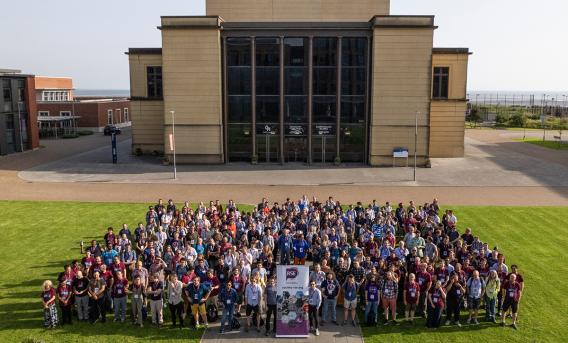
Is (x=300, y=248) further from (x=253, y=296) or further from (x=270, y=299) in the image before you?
(x=253, y=296)

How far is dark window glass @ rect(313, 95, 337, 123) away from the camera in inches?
1786

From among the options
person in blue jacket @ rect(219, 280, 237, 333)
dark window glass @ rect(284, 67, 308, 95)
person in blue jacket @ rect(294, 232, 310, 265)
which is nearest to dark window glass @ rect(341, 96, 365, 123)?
dark window glass @ rect(284, 67, 308, 95)

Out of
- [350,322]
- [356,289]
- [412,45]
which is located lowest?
[350,322]

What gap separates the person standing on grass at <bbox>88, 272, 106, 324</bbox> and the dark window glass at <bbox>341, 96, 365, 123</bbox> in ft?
109

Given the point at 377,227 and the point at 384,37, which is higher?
the point at 384,37

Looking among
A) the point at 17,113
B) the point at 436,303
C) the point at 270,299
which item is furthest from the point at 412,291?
the point at 17,113

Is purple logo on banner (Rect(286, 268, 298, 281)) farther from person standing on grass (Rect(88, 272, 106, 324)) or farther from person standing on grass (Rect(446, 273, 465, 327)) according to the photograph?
person standing on grass (Rect(88, 272, 106, 324))

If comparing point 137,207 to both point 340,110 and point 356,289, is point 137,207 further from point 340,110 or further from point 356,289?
point 340,110

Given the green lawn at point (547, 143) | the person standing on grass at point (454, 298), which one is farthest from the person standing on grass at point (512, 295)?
the green lawn at point (547, 143)

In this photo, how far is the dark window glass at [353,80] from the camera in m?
45.0

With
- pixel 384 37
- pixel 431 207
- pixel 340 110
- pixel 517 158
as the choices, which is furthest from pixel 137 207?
pixel 517 158

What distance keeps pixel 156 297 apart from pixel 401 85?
33.8 meters

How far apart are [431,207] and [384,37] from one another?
24377 millimetres

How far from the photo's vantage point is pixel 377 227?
19875 millimetres
